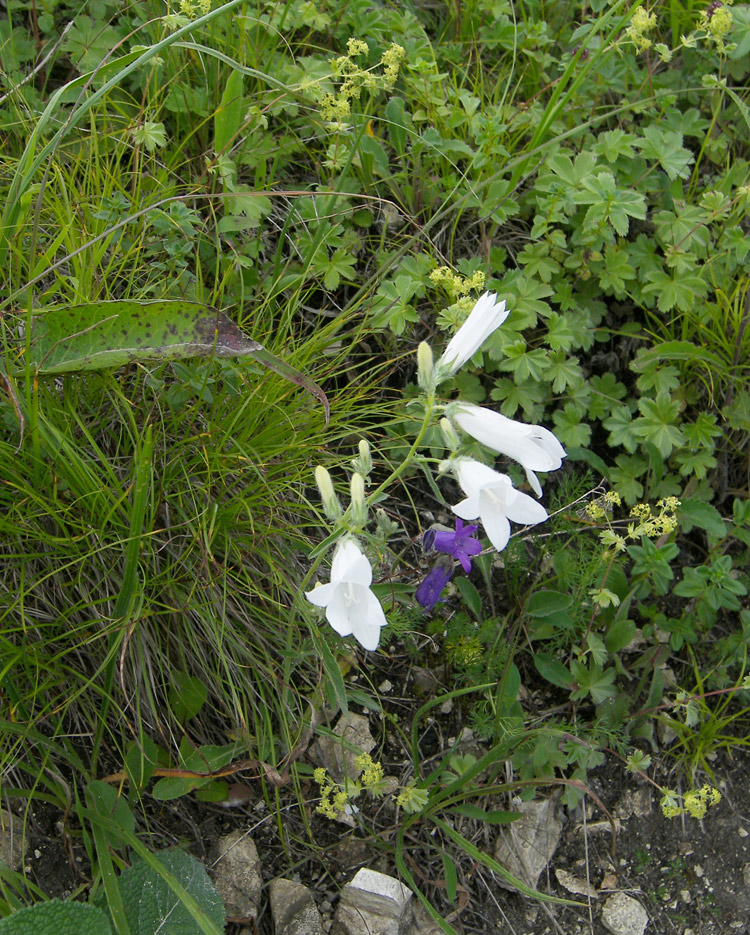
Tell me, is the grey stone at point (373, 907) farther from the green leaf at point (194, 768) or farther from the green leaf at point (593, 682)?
the green leaf at point (593, 682)

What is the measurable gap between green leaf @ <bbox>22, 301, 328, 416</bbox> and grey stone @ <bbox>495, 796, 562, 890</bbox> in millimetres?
1263

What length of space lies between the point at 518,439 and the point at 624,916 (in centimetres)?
148

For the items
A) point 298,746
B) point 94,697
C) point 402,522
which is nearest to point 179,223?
point 402,522

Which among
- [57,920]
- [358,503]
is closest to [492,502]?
[358,503]

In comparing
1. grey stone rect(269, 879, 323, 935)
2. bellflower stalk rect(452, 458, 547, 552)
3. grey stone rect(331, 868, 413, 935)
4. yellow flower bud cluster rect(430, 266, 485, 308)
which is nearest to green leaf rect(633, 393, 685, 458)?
yellow flower bud cluster rect(430, 266, 485, 308)

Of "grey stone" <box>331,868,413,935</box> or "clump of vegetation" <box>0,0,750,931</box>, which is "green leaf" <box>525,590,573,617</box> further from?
"grey stone" <box>331,868,413,935</box>

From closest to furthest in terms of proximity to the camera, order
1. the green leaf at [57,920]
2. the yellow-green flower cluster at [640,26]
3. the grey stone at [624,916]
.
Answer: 1. the green leaf at [57,920]
2. the grey stone at [624,916]
3. the yellow-green flower cluster at [640,26]

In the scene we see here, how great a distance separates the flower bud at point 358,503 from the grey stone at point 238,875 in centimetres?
108

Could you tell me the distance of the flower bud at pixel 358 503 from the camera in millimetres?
1437

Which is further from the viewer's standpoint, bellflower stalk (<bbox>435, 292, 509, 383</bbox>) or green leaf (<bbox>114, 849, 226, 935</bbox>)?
green leaf (<bbox>114, 849, 226, 935</bbox>)

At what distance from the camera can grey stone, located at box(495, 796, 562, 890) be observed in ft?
7.22

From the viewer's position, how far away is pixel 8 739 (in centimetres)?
196

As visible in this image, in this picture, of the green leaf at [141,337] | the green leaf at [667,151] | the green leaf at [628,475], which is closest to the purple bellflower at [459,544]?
the green leaf at [141,337]

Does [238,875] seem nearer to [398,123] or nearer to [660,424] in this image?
[660,424]
